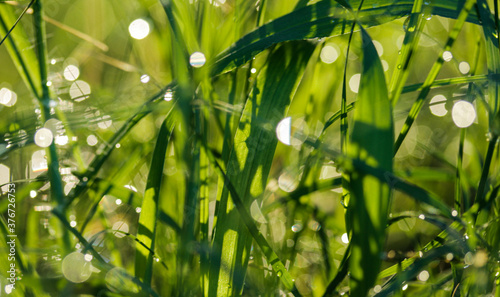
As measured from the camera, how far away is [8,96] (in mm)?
758

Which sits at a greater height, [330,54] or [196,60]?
[330,54]

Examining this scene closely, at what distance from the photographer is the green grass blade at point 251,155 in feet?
1.41

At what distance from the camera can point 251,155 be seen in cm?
45

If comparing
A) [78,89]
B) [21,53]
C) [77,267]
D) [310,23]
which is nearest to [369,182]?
[310,23]

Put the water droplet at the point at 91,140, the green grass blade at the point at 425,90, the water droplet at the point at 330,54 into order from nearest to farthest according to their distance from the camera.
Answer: the green grass blade at the point at 425,90 → the water droplet at the point at 91,140 → the water droplet at the point at 330,54

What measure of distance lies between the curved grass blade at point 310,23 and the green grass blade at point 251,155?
3 centimetres

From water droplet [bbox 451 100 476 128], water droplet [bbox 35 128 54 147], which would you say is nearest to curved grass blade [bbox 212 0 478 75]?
water droplet [bbox 451 100 476 128]

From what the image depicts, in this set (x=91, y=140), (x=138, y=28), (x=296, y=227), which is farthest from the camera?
(x=138, y=28)

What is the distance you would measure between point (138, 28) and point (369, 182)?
63 cm

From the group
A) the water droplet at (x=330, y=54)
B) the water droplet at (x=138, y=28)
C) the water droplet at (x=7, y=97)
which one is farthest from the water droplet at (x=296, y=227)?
the water droplet at (x=7, y=97)

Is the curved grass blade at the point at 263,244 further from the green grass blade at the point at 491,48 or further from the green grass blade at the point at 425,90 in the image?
the green grass blade at the point at 491,48

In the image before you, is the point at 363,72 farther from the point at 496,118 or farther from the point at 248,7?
the point at 248,7

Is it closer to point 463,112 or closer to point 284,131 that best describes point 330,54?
point 463,112

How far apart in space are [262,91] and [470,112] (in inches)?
11.5
